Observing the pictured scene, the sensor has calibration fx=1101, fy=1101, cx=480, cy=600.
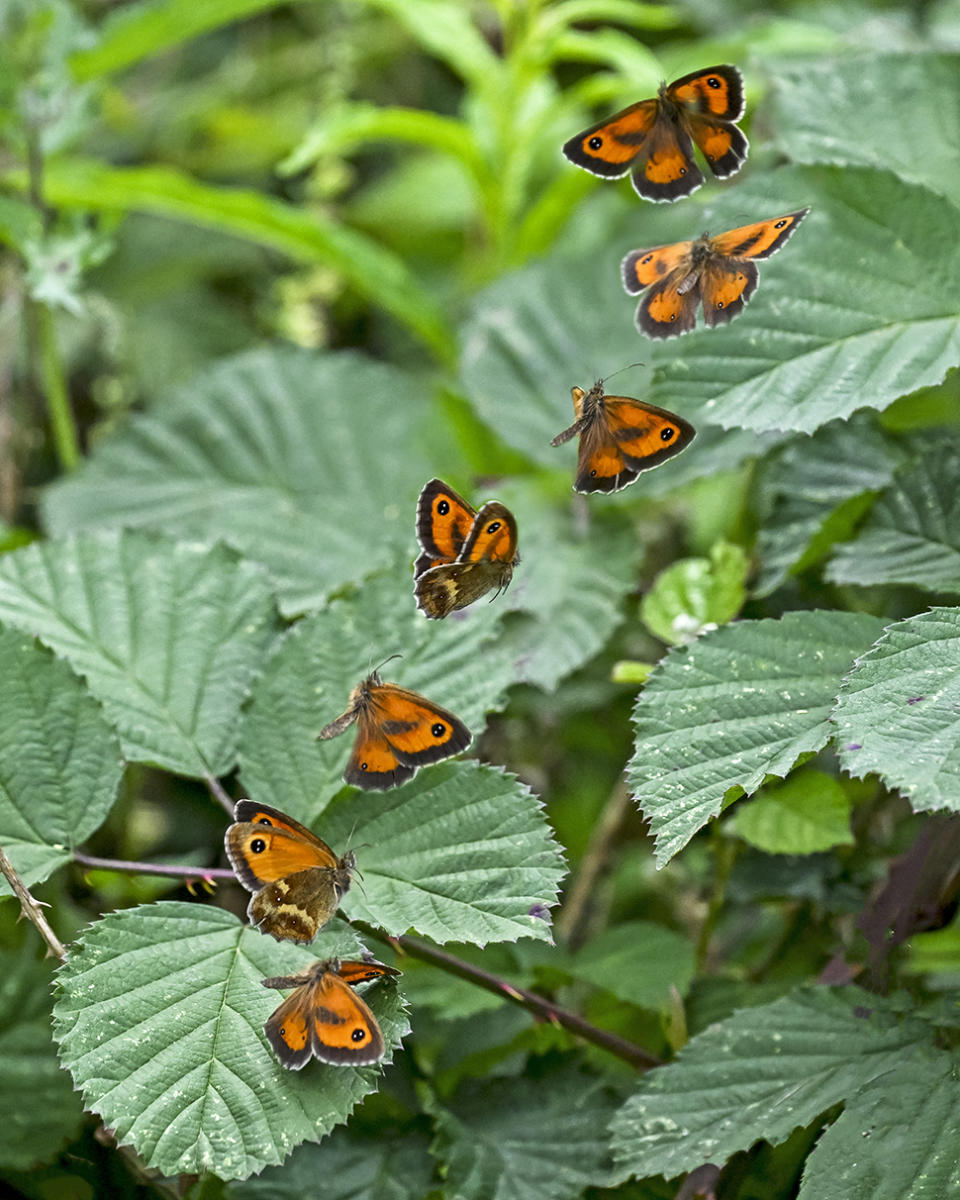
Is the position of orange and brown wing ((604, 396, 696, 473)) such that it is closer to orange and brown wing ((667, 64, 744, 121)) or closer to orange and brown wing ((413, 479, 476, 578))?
orange and brown wing ((413, 479, 476, 578))

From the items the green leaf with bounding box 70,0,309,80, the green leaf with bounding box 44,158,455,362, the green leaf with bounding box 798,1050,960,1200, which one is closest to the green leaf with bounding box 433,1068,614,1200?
the green leaf with bounding box 798,1050,960,1200

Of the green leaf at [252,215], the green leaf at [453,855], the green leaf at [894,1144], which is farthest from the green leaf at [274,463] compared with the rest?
the green leaf at [894,1144]

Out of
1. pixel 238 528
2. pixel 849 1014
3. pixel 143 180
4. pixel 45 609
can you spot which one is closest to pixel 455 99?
pixel 143 180

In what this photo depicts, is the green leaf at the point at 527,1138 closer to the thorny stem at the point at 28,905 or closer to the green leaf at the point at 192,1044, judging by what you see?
the green leaf at the point at 192,1044

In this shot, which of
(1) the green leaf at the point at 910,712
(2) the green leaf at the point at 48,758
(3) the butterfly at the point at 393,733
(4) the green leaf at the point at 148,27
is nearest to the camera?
(1) the green leaf at the point at 910,712

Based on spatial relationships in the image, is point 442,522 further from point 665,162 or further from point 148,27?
point 148,27

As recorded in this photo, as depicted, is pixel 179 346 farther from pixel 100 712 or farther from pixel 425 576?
pixel 425 576
